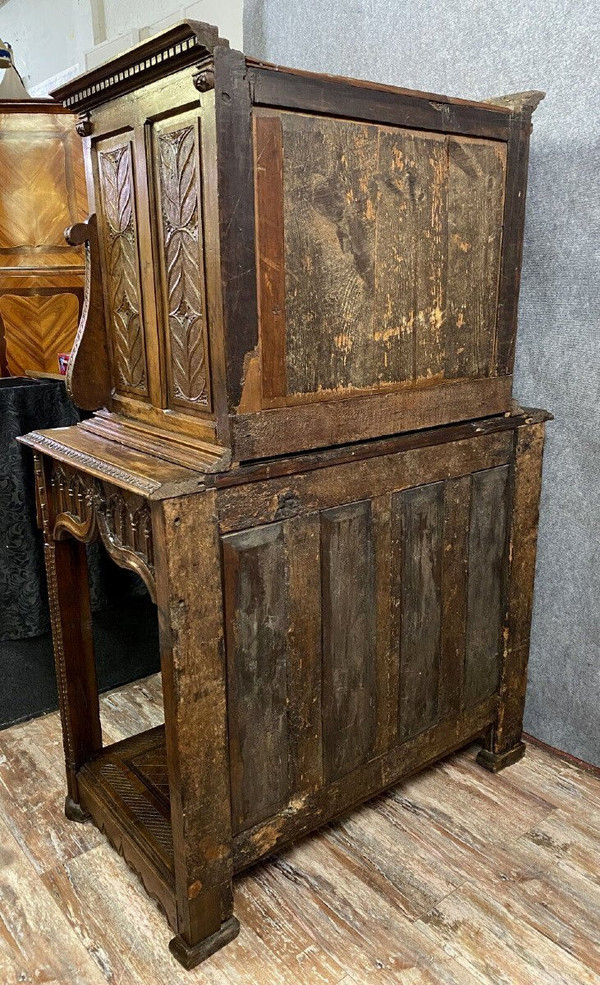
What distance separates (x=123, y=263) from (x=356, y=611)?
3.17 feet

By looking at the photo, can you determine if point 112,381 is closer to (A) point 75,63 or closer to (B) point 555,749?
(B) point 555,749

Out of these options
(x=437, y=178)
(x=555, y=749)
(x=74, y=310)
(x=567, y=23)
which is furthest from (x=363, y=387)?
(x=74, y=310)

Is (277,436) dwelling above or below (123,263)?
below

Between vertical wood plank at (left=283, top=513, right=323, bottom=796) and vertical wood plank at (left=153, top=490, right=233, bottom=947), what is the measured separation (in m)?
0.19

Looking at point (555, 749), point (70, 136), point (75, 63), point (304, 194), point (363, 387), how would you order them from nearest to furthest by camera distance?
point (304, 194) → point (363, 387) → point (555, 749) → point (70, 136) → point (75, 63)

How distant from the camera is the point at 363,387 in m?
1.74

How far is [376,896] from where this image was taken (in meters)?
1.82

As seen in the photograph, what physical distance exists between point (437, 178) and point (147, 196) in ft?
2.13

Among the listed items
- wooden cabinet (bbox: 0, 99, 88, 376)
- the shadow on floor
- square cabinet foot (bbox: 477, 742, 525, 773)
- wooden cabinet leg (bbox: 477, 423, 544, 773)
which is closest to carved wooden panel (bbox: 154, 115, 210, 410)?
wooden cabinet leg (bbox: 477, 423, 544, 773)

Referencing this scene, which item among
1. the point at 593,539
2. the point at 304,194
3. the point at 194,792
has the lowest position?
the point at 194,792

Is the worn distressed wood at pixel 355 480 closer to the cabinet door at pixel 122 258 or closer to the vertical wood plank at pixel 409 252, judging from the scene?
the vertical wood plank at pixel 409 252

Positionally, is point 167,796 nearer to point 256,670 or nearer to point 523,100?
point 256,670

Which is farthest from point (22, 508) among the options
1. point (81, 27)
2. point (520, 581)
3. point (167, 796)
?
point (81, 27)

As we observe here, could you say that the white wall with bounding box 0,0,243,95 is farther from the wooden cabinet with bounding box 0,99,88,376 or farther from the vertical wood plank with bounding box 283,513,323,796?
the vertical wood plank with bounding box 283,513,323,796
